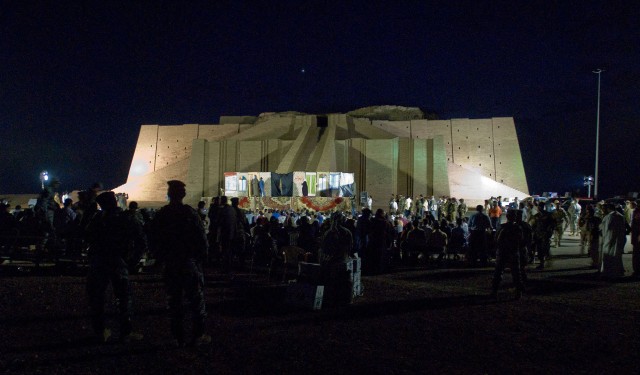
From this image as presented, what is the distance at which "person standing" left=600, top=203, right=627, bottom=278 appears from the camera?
8.55 meters

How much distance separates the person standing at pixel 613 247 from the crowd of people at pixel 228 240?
0.02m

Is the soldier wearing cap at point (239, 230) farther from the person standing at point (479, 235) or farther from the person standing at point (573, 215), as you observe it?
the person standing at point (573, 215)

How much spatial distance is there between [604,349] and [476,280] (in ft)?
12.7

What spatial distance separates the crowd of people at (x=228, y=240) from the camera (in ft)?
13.6

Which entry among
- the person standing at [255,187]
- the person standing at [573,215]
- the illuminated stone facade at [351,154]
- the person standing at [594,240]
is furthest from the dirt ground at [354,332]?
the illuminated stone facade at [351,154]

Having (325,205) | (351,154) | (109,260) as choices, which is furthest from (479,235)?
(351,154)

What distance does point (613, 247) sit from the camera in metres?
8.54

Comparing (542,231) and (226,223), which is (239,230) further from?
(542,231)

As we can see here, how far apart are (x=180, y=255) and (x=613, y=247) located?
800 cm

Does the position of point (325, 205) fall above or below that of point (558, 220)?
above

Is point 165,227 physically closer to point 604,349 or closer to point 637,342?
point 604,349

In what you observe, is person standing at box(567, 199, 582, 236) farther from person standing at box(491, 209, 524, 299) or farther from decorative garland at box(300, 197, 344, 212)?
person standing at box(491, 209, 524, 299)

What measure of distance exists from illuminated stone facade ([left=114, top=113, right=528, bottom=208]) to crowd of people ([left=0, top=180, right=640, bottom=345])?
16.6 metres

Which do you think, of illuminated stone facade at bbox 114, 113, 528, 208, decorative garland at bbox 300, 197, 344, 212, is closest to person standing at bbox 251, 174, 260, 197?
decorative garland at bbox 300, 197, 344, 212
